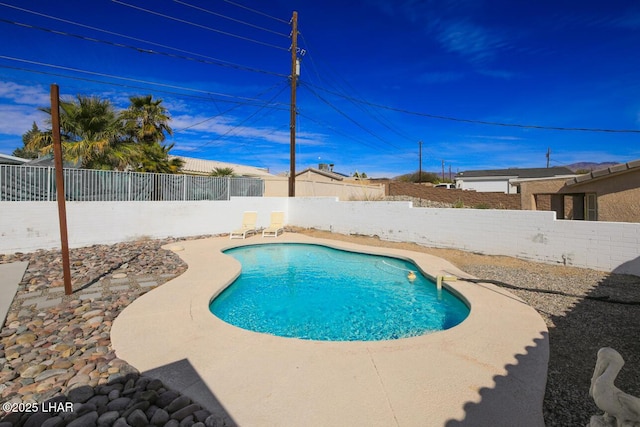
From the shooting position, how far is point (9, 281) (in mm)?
6285

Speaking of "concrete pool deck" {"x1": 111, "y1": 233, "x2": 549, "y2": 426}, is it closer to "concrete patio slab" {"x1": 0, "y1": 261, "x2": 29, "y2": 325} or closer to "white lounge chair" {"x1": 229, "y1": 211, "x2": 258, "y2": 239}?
"concrete patio slab" {"x1": 0, "y1": 261, "x2": 29, "y2": 325}

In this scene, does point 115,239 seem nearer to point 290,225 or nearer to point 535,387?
point 290,225

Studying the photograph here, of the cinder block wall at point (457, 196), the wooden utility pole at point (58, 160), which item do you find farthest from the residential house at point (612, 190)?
the wooden utility pole at point (58, 160)

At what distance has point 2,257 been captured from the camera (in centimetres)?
849

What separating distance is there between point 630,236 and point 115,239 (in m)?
14.9

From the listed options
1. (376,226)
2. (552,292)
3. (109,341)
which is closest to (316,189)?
(376,226)

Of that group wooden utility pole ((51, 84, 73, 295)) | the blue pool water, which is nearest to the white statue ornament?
the blue pool water

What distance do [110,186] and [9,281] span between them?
541 centimetres

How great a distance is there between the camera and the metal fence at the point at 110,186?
29.8 feet

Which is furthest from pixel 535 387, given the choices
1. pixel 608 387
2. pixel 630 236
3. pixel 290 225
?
pixel 290 225

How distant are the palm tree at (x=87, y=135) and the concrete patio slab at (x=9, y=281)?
14.8 ft

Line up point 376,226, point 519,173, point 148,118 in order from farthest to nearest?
point 519,173 < point 148,118 < point 376,226

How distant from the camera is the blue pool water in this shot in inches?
218

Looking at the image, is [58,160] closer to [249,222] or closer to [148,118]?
[249,222]
